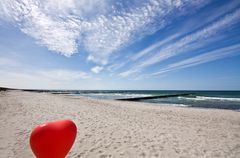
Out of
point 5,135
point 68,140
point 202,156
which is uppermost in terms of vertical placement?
point 68,140

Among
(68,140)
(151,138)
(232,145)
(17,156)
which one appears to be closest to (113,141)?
(151,138)

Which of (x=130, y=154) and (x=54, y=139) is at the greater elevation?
(x=54, y=139)

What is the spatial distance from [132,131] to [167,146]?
5.77ft

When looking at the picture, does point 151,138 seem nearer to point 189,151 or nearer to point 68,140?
point 189,151

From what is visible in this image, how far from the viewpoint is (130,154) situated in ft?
13.3

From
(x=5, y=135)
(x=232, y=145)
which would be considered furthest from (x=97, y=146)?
(x=232, y=145)

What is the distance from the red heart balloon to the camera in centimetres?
184

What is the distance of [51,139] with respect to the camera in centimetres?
187

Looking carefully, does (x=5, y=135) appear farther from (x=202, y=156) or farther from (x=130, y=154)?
(x=202, y=156)

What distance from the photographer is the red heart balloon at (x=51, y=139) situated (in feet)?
6.04

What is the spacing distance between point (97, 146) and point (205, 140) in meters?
3.77

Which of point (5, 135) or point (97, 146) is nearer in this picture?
point (97, 146)

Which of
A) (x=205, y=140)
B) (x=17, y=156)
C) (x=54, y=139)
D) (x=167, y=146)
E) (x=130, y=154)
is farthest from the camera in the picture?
(x=205, y=140)

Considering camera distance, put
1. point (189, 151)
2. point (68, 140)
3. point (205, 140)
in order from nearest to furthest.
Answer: point (68, 140) < point (189, 151) < point (205, 140)
